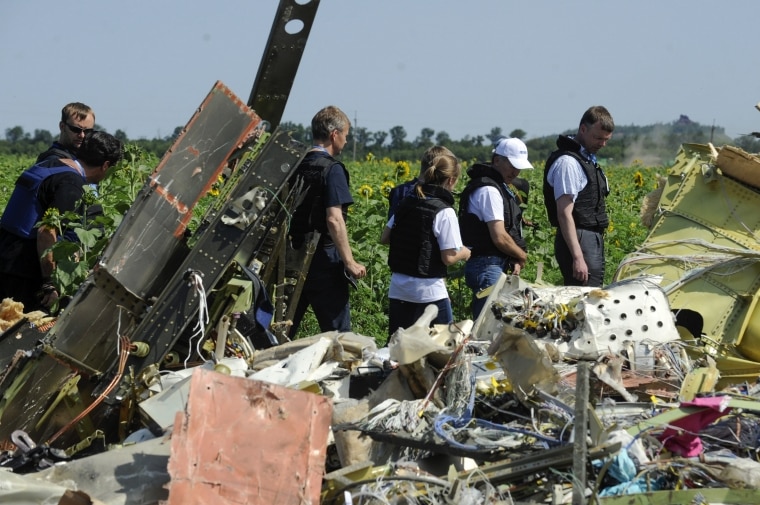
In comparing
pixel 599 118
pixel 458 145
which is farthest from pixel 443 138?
pixel 599 118

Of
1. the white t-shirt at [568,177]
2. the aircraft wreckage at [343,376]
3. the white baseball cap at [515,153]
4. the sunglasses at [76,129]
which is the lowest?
the aircraft wreckage at [343,376]

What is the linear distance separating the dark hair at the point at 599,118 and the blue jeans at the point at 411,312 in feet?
6.64

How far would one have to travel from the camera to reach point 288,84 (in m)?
6.98

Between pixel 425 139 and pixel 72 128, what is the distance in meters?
48.2

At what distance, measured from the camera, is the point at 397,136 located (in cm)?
5366

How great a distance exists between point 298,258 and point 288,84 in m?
1.21

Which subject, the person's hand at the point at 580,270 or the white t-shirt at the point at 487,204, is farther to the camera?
the person's hand at the point at 580,270

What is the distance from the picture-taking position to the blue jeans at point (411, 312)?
670 cm

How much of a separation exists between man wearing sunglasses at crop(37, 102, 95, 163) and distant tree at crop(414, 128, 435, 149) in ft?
139

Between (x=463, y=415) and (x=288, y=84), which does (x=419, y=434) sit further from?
(x=288, y=84)

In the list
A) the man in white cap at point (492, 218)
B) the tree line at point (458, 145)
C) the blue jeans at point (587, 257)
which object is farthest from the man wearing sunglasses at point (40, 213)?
the tree line at point (458, 145)

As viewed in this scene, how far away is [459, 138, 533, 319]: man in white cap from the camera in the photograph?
716 centimetres

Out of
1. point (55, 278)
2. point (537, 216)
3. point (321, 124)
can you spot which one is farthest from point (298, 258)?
point (537, 216)

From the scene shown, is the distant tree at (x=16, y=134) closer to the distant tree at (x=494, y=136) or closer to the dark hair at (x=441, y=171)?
the distant tree at (x=494, y=136)
